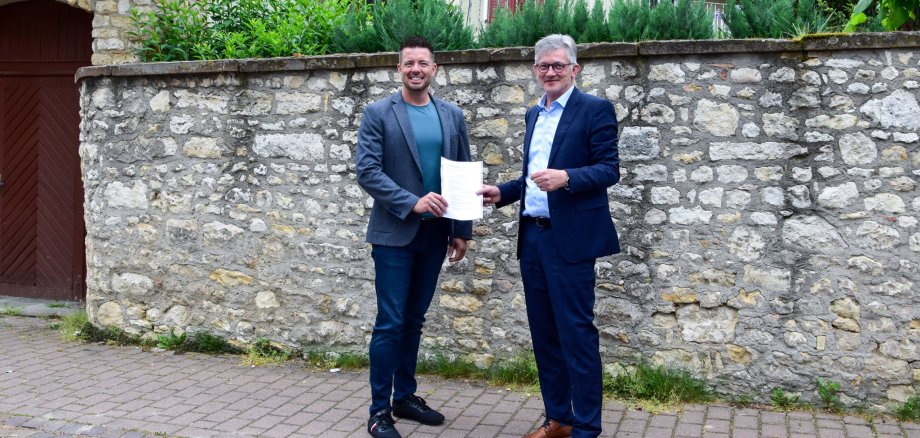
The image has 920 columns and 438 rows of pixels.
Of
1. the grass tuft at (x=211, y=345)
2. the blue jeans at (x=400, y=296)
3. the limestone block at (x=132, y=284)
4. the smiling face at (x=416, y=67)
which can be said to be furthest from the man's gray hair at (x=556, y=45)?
the limestone block at (x=132, y=284)

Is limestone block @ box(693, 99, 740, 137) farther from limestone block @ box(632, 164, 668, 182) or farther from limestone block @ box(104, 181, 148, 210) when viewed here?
limestone block @ box(104, 181, 148, 210)

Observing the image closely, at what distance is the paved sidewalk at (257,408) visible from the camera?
15.8ft

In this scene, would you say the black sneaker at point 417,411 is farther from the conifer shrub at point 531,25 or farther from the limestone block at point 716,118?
the conifer shrub at point 531,25

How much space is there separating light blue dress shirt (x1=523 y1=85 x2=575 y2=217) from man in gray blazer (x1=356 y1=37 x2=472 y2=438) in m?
0.43

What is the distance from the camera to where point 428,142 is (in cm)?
475

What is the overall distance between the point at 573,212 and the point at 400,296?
1.02 meters

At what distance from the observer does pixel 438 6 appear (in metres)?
6.55

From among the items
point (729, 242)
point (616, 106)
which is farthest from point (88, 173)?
point (729, 242)

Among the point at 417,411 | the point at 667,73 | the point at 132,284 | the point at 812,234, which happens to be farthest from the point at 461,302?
the point at 132,284

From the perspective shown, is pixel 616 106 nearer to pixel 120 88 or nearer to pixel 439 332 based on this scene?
pixel 439 332

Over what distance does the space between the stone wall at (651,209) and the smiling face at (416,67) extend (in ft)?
3.84

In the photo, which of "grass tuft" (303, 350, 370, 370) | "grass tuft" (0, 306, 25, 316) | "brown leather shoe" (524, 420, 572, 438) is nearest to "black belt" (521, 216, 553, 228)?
"brown leather shoe" (524, 420, 572, 438)

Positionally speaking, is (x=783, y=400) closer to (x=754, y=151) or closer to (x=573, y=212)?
(x=754, y=151)

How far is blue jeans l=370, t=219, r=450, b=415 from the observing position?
4.65 meters
